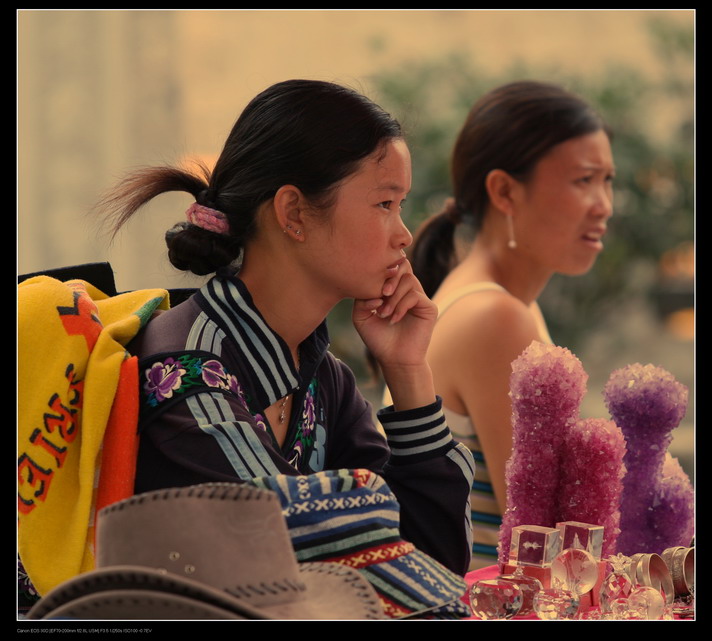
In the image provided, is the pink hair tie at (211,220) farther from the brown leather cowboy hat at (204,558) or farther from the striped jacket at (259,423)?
the brown leather cowboy hat at (204,558)

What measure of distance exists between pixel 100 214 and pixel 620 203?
3.53 meters

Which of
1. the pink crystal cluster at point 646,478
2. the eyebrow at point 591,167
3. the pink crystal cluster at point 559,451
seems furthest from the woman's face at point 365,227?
the eyebrow at point 591,167

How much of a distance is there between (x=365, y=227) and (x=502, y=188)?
1.01 m

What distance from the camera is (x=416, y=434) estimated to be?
47.7 inches

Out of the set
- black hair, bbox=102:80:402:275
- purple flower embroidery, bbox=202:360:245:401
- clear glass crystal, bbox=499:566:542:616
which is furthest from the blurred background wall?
clear glass crystal, bbox=499:566:542:616

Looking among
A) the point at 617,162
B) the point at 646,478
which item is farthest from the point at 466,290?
the point at 617,162

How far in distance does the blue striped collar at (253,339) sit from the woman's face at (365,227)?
96 mm

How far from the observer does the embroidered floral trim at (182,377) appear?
3.49ft

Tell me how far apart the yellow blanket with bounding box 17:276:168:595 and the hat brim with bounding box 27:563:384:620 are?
25cm

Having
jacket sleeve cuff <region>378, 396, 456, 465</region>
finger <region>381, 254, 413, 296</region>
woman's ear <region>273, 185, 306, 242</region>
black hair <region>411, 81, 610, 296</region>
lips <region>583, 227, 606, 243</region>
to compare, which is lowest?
jacket sleeve cuff <region>378, 396, 456, 465</region>

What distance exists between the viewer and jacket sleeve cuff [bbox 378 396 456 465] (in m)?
1.20

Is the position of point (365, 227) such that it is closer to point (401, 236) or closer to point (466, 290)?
point (401, 236)

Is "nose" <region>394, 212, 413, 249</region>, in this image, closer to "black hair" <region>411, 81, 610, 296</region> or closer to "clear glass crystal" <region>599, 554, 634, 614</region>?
"clear glass crystal" <region>599, 554, 634, 614</region>

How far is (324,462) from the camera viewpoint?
1.29 m
